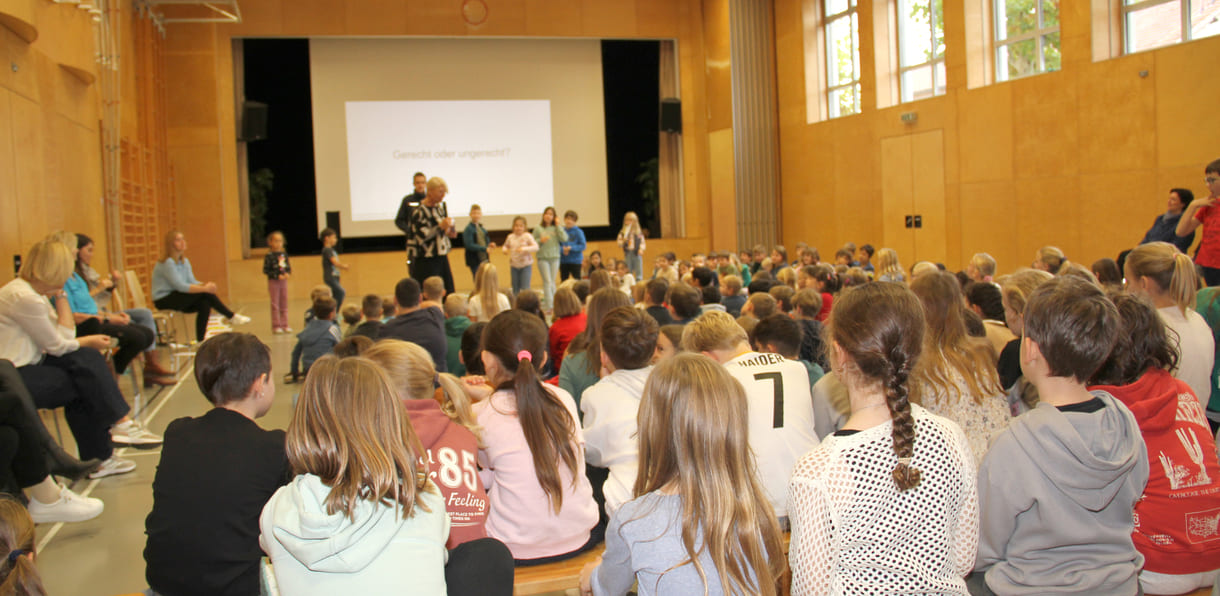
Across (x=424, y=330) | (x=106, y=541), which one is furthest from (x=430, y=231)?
(x=106, y=541)

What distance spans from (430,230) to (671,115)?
333 inches

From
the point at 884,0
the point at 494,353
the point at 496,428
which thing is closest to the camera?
the point at 496,428

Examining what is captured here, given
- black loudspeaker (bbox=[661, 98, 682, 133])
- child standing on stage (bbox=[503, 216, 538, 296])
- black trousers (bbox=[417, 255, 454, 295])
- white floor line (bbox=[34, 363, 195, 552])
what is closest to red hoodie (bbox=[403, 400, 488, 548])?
white floor line (bbox=[34, 363, 195, 552])

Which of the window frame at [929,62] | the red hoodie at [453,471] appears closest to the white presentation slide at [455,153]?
the window frame at [929,62]

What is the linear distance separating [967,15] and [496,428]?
993 cm

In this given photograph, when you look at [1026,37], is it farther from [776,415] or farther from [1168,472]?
[1168,472]

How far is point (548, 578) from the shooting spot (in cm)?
242

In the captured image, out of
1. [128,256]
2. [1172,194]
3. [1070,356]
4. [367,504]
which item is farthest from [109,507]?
[1172,194]

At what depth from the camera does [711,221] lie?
595 inches

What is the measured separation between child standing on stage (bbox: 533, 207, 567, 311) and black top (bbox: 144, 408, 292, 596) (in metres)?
8.50

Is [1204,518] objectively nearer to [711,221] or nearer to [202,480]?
[202,480]

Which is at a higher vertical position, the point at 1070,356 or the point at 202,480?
the point at 1070,356

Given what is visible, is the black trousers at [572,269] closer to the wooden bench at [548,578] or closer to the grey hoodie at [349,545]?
the wooden bench at [548,578]

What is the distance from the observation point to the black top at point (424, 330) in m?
4.72
